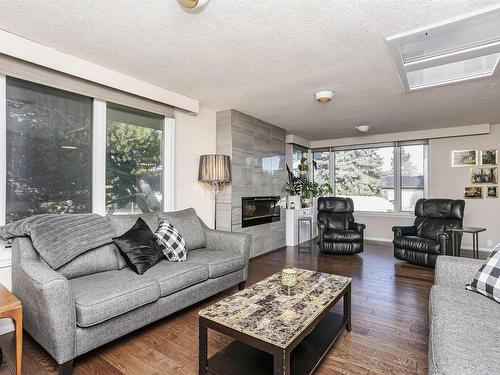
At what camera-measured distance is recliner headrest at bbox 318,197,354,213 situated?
518 centimetres

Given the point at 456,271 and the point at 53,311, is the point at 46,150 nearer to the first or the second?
the point at 53,311

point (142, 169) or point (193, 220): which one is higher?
point (142, 169)

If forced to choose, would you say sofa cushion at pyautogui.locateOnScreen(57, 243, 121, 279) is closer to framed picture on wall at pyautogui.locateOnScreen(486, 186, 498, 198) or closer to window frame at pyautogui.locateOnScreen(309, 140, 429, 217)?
window frame at pyautogui.locateOnScreen(309, 140, 429, 217)

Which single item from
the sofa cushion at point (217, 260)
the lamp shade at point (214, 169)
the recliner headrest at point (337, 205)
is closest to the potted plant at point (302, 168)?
the recliner headrest at point (337, 205)

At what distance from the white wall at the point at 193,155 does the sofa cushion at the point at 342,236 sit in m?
2.02

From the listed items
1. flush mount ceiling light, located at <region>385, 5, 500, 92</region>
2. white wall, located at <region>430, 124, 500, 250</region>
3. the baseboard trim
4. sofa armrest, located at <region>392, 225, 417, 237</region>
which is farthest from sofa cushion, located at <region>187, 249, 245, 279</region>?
white wall, located at <region>430, 124, 500, 250</region>

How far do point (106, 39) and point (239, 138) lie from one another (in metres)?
2.30

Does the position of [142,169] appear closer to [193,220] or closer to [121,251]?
[193,220]

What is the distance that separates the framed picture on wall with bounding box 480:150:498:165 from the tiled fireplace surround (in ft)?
11.9

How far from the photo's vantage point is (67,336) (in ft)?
5.37

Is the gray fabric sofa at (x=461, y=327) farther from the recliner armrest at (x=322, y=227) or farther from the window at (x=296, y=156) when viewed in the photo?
the window at (x=296, y=156)

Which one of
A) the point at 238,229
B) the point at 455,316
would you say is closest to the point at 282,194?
the point at 238,229

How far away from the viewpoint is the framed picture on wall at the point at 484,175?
16.3 feet

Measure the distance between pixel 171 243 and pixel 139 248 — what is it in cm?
33
